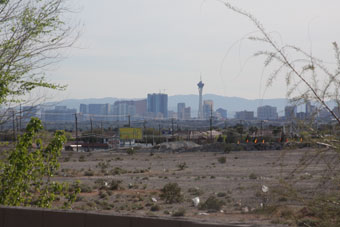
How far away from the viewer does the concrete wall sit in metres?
5.98

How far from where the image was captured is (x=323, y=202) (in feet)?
16.6

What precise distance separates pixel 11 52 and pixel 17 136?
203cm

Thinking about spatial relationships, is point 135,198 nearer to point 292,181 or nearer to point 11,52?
point 11,52

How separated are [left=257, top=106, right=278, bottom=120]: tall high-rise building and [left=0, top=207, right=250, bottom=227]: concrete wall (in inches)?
66.3

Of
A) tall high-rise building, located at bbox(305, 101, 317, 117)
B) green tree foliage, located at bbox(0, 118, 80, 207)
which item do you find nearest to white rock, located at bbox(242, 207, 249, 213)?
green tree foliage, located at bbox(0, 118, 80, 207)

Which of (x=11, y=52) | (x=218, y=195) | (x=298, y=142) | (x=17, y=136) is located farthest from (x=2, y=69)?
(x=218, y=195)

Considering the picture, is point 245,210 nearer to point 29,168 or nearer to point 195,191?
point 195,191

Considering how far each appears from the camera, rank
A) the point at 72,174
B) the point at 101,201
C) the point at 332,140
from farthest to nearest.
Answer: the point at 72,174 < the point at 101,201 < the point at 332,140

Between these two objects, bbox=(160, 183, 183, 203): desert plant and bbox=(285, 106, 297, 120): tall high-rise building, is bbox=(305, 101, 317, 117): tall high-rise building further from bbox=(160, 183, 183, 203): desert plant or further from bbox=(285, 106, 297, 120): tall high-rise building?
bbox=(160, 183, 183, 203): desert plant

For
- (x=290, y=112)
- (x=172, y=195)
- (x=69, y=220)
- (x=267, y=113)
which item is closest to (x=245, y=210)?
(x=172, y=195)

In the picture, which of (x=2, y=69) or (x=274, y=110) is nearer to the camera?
(x=274, y=110)

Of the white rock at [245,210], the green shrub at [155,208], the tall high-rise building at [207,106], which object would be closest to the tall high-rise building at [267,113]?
the tall high-rise building at [207,106]

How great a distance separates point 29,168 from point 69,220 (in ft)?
19.2

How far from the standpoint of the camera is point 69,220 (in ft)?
22.5
